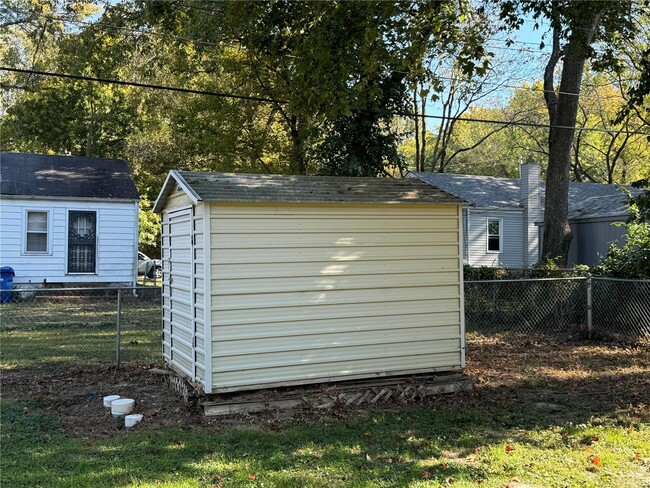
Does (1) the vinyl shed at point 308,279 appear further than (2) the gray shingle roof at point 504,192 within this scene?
No

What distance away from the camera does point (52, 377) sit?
7.56 metres

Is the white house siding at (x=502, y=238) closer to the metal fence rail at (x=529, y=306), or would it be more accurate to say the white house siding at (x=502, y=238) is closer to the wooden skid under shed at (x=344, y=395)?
the metal fence rail at (x=529, y=306)

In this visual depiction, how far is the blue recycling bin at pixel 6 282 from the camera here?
50.3 ft

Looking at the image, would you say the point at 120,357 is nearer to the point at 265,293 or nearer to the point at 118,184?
the point at 265,293

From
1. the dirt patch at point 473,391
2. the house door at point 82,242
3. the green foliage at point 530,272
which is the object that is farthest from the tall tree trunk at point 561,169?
the house door at point 82,242

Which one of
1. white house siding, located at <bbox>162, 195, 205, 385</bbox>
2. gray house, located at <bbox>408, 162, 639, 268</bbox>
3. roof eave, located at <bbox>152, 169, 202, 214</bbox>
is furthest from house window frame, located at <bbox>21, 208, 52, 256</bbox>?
gray house, located at <bbox>408, 162, 639, 268</bbox>

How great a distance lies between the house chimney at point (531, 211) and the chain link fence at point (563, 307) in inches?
461

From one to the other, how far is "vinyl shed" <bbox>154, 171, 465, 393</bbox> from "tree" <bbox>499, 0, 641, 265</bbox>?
3822mm

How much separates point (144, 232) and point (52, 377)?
22.2m

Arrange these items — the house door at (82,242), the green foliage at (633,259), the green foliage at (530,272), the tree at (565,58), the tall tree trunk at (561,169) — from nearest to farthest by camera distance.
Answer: the tree at (565,58)
the green foliage at (633,259)
the green foliage at (530,272)
the tall tree trunk at (561,169)
the house door at (82,242)

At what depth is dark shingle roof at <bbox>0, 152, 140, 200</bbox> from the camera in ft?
53.9

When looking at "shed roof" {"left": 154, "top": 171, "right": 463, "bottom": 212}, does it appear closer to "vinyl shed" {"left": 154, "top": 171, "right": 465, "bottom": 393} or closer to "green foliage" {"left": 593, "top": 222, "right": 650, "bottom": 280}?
"vinyl shed" {"left": 154, "top": 171, "right": 465, "bottom": 393}

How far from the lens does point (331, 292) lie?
640cm

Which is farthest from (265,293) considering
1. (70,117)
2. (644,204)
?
(70,117)
